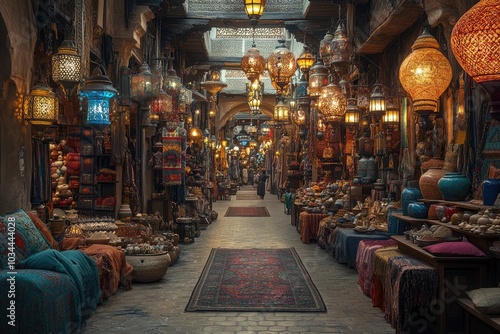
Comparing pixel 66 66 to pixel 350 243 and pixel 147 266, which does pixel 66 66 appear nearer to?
pixel 147 266

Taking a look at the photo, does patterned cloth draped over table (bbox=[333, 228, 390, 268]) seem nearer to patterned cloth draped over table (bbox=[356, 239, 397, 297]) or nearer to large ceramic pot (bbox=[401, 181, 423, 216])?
patterned cloth draped over table (bbox=[356, 239, 397, 297])

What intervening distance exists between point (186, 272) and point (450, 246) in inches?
156

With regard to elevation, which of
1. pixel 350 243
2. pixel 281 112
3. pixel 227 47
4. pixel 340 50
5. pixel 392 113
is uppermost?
pixel 227 47

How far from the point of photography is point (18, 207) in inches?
200

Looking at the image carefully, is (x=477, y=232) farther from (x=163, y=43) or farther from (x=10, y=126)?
(x=163, y=43)

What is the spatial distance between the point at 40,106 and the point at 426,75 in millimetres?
3531

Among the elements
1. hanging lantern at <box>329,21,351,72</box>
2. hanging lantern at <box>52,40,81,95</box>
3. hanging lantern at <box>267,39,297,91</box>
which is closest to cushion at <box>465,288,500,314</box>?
hanging lantern at <box>52,40,81,95</box>

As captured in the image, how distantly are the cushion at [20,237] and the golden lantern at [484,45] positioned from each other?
338 cm

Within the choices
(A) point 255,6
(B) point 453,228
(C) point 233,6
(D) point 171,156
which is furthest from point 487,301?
(C) point 233,6

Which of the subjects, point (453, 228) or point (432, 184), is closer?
point (453, 228)

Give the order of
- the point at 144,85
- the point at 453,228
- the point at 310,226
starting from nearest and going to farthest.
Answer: the point at 453,228, the point at 144,85, the point at 310,226

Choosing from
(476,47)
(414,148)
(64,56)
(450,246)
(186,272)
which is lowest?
(186,272)

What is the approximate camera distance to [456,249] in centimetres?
391

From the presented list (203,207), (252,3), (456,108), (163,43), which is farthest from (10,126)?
(203,207)
